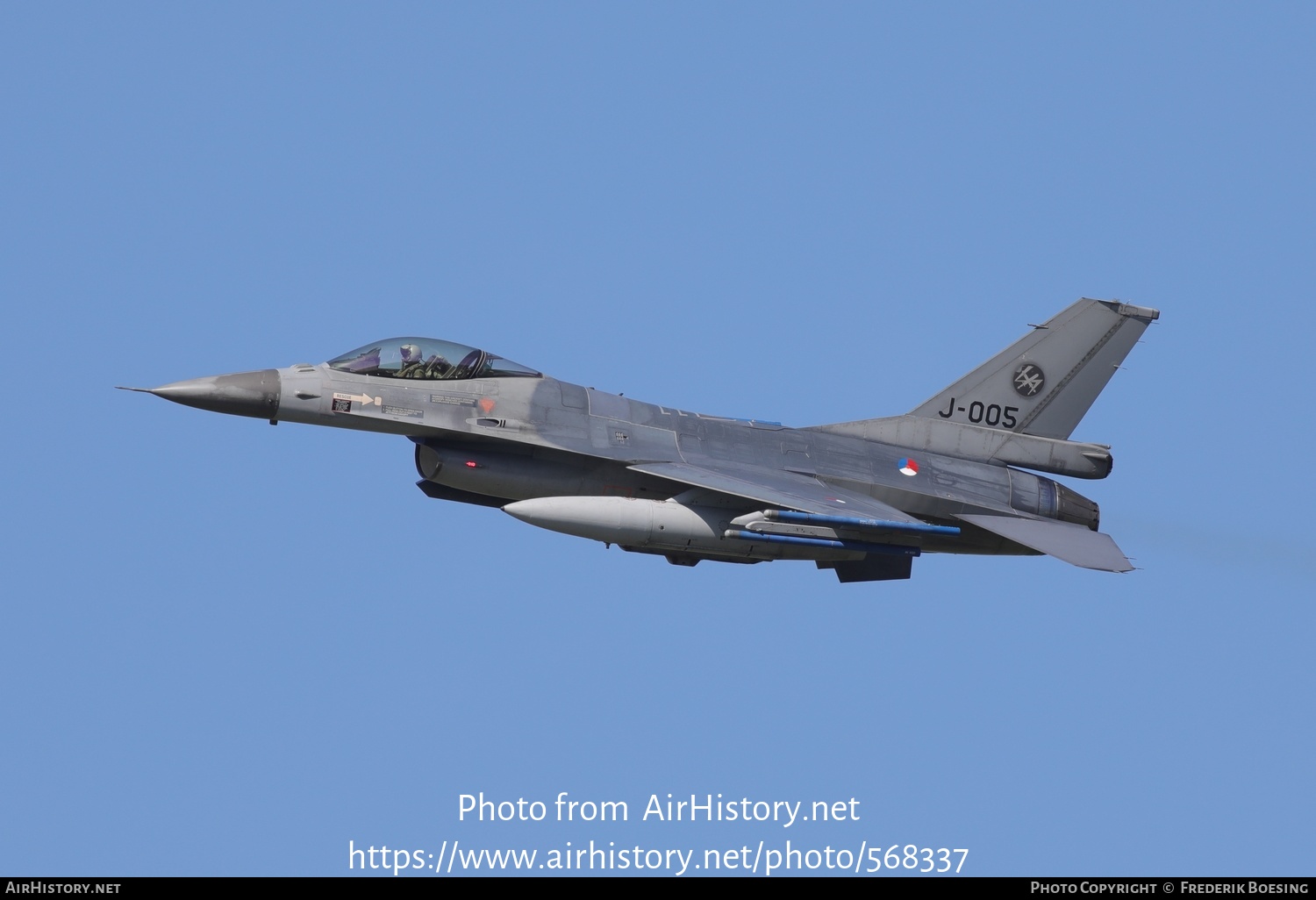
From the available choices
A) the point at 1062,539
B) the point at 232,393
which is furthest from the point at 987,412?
the point at 232,393

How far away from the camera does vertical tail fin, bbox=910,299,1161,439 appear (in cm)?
2403

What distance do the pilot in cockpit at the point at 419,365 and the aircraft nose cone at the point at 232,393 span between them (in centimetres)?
143

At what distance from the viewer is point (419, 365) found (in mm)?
21469

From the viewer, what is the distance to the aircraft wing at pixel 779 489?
21156 millimetres

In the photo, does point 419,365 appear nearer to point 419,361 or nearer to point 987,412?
point 419,361

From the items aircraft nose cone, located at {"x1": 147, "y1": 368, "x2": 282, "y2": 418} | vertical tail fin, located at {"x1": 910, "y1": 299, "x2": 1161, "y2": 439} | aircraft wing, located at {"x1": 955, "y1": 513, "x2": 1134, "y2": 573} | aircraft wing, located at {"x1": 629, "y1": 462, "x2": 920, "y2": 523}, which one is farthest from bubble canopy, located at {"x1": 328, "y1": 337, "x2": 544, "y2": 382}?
aircraft wing, located at {"x1": 955, "y1": 513, "x2": 1134, "y2": 573}

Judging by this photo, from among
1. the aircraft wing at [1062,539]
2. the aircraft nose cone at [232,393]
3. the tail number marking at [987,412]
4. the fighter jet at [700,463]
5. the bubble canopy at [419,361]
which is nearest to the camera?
the aircraft nose cone at [232,393]

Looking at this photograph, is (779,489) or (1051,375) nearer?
(779,489)

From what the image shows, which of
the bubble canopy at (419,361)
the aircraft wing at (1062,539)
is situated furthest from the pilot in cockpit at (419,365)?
the aircraft wing at (1062,539)

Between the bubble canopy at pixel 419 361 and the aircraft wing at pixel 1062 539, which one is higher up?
the bubble canopy at pixel 419 361

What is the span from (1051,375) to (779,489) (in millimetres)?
4632

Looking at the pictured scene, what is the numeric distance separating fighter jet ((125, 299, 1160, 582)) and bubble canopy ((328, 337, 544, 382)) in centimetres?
2

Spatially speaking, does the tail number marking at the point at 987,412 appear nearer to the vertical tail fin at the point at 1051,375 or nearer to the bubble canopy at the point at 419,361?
the vertical tail fin at the point at 1051,375
